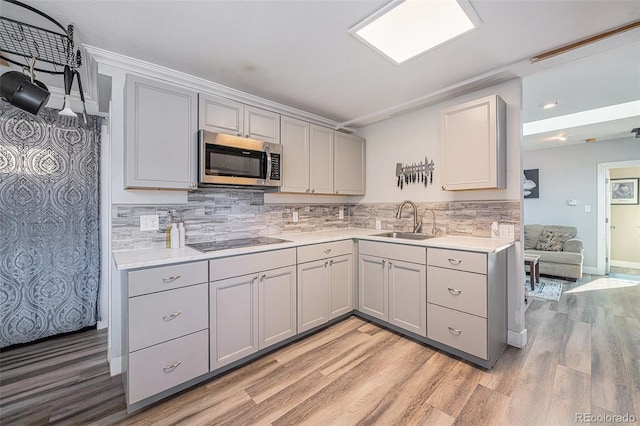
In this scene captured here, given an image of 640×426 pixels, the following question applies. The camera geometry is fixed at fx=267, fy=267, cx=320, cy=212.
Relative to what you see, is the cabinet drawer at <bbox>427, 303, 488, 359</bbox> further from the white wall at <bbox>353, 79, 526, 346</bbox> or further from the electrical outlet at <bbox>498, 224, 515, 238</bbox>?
the electrical outlet at <bbox>498, 224, 515, 238</bbox>

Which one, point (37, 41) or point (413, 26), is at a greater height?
point (413, 26)

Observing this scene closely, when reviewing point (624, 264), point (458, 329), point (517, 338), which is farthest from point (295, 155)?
point (624, 264)

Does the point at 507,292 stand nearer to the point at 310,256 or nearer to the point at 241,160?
the point at 310,256

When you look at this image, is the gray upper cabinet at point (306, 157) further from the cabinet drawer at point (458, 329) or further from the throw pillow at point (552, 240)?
the throw pillow at point (552, 240)

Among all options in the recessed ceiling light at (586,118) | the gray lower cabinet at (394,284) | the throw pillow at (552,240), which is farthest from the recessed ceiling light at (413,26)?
the throw pillow at (552,240)

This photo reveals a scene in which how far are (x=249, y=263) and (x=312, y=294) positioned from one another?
0.76m

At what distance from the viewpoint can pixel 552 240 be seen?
4.76 m

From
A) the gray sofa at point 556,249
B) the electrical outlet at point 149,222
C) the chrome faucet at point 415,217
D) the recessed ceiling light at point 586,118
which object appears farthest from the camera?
the gray sofa at point 556,249

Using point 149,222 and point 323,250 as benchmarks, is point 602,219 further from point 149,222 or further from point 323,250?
point 149,222

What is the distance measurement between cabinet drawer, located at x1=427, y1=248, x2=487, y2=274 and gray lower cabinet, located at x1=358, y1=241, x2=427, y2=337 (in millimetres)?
90

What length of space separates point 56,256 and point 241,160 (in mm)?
2043

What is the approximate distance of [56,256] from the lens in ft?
8.36

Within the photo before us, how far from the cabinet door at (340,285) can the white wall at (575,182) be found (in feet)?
15.8

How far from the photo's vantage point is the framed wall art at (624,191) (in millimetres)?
5295
